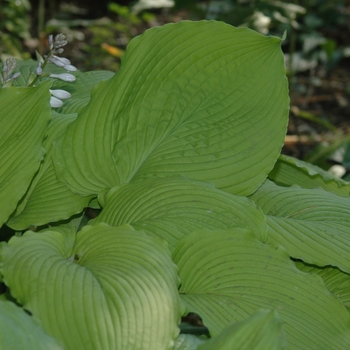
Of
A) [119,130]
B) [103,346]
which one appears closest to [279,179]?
[119,130]

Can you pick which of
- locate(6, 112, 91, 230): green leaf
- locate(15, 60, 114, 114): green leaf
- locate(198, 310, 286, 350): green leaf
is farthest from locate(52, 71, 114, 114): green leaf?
locate(198, 310, 286, 350): green leaf

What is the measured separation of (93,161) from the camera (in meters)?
1.49

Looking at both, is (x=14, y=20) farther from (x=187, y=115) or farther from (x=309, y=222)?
(x=309, y=222)

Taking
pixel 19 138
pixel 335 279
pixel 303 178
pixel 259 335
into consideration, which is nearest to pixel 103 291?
pixel 259 335

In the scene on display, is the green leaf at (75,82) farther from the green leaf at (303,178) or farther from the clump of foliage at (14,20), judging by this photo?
the clump of foliage at (14,20)

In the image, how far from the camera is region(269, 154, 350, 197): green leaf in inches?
71.1

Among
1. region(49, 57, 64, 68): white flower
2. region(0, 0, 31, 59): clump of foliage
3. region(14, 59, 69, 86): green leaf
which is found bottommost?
region(0, 0, 31, 59): clump of foliage

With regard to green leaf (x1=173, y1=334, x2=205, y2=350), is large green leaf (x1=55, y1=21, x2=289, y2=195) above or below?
above

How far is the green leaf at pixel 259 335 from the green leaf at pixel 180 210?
17.5 inches

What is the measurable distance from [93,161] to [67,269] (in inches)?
16.4

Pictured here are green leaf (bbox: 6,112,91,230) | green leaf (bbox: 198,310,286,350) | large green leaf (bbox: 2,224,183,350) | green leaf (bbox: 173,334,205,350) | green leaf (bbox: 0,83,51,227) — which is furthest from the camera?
green leaf (bbox: 6,112,91,230)

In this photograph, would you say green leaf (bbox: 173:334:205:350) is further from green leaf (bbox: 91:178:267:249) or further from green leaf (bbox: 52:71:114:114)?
green leaf (bbox: 52:71:114:114)

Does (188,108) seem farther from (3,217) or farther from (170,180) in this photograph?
(3,217)

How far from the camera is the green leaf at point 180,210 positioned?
136 cm
